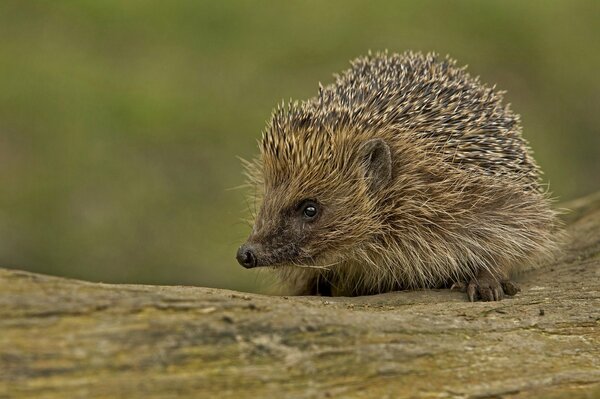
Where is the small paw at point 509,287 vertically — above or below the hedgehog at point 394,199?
below

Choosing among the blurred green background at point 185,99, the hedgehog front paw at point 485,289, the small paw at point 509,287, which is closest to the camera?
the hedgehog front paw at point 485,289

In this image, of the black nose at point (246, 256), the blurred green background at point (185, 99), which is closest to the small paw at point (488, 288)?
the black nose at point (246, 256)

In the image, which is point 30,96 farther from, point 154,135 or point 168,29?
point 168,29

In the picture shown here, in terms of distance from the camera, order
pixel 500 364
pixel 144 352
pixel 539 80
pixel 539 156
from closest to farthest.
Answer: pixel 144 352, pixel 500 364, pixel 539 156, pixel 539 80

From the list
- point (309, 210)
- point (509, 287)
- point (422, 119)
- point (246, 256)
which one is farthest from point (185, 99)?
point (509, 287)

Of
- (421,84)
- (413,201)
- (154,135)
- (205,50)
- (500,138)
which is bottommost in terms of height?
(413,201)

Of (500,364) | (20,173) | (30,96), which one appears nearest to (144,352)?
(500,364)

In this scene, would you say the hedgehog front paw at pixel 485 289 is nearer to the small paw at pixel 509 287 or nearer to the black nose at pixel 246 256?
the small paw at pixel 509 287
